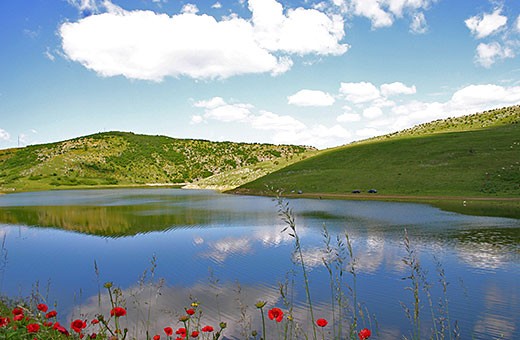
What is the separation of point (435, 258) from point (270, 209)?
24.0m

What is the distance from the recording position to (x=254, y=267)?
1592cm

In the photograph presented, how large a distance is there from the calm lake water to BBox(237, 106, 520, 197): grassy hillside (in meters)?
17.8

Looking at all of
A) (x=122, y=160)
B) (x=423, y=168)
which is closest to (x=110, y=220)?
(x=423, y=168)

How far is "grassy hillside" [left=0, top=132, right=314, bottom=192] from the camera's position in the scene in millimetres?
118000

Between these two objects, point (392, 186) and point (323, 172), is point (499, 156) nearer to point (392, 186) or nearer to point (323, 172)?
point (392, 186)

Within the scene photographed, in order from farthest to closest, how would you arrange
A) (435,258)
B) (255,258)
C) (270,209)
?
(270,209) → (255,258) → (435,258)

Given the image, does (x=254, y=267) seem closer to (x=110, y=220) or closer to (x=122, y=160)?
(x=110, y=220)

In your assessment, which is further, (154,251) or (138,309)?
(154,251)

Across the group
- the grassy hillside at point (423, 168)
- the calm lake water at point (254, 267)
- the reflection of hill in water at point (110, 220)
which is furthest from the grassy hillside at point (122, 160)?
the calm lake water at point (254, 267)

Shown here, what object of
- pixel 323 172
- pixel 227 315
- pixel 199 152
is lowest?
pixel 227 315

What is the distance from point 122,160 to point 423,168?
11243 centimetres

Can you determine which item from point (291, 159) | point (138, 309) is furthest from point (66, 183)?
point (138, 309)

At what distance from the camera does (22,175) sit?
117 meters

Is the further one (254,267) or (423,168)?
(423,168)
